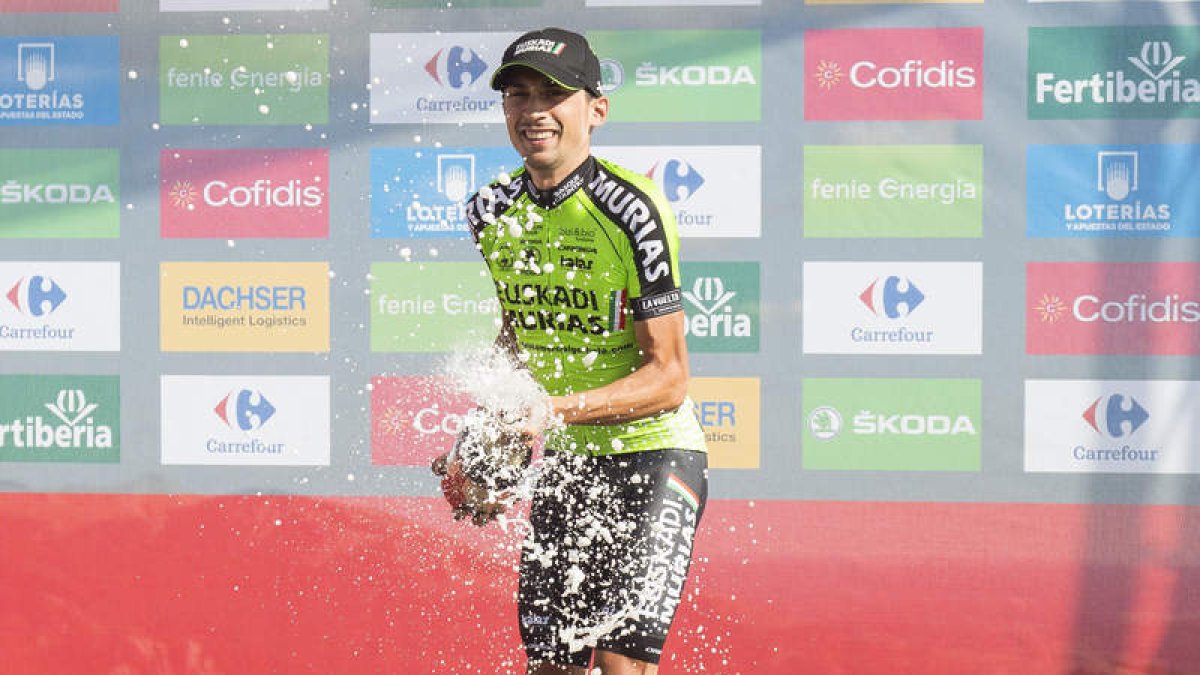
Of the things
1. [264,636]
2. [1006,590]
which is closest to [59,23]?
[264,636]

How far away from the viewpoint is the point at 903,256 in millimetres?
4414

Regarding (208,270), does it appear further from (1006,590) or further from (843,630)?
(1006,590)

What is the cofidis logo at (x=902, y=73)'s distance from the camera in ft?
14.3

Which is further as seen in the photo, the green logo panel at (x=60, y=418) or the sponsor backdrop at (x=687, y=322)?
the green logo panel at (x=60, y=418)

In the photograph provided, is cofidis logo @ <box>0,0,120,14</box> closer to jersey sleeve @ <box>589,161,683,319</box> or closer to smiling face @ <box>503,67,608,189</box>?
smiling face @ <box>503,67,608,189</box>

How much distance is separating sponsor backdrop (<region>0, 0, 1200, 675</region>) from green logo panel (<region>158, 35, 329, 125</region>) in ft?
0.04

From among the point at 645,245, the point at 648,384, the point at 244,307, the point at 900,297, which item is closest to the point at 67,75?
the point at 244,307

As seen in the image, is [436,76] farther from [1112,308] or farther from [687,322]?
[1112,308]

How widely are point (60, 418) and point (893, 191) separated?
3151 mm

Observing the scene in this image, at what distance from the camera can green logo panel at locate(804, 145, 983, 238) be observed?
4.38 metres

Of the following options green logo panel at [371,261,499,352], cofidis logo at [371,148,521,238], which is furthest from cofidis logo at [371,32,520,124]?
green logo panel at [371,261,499,352]

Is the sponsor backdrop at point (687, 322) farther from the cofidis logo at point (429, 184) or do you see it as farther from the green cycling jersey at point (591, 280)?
the green cycling jersey at point (591, 280)

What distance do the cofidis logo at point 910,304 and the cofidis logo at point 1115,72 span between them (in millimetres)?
656

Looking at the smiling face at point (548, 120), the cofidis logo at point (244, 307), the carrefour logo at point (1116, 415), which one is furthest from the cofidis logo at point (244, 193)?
the carrefour logo at point (1116, 415)
